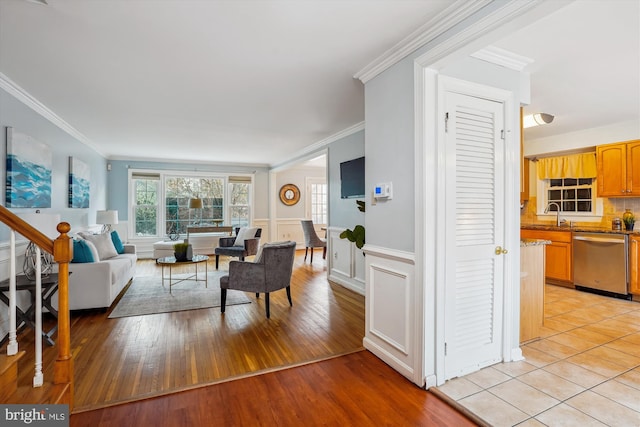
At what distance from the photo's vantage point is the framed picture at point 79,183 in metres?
4.65

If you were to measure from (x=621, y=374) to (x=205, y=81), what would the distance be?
4.10m

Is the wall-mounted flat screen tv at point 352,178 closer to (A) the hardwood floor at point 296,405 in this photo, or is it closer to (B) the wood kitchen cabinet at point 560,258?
(A) the hardwood floor at point 296,405

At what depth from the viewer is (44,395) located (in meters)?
1.80

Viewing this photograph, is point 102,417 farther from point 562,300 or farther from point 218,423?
point 562,300

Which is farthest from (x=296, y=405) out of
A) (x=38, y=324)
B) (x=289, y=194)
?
(x=289, y=194)

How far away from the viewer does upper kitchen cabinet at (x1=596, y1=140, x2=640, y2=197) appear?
4.35 meters

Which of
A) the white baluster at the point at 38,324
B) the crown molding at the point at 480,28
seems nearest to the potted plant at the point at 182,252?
the white baluster at the point at 38,324

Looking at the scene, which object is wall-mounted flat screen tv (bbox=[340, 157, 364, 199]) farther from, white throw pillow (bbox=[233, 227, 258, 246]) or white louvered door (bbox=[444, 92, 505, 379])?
white throw pillow (bbox=[233, 227, 258, 246])

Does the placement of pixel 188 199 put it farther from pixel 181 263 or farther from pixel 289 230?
pixel 181 263

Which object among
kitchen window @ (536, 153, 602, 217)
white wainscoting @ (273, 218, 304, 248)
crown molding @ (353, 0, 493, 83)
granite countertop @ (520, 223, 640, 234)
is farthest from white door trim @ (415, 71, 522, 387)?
white wainscoting @ (273, 218, 304, 248)

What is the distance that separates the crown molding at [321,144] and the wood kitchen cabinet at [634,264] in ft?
12.4

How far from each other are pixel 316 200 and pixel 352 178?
509 cm

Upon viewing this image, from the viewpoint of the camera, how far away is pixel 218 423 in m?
1.83

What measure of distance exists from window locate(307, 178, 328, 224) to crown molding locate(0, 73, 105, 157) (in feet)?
18.2
